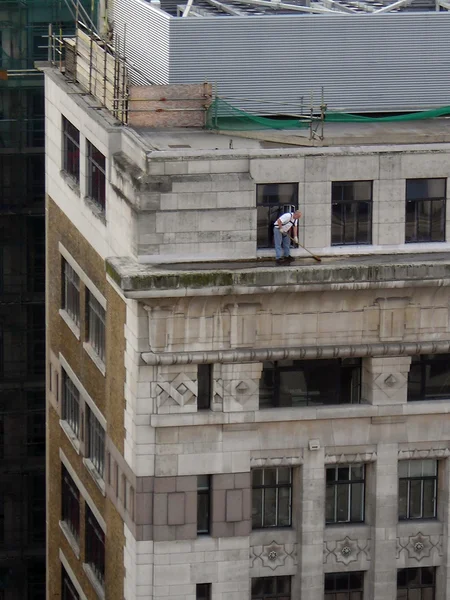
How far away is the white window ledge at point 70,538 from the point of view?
7931cm

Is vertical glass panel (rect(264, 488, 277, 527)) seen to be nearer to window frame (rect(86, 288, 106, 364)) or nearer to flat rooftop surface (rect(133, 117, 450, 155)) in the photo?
window frame (rect(86, 288, 106, 364))

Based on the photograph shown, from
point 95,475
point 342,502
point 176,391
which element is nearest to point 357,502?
point 342,502

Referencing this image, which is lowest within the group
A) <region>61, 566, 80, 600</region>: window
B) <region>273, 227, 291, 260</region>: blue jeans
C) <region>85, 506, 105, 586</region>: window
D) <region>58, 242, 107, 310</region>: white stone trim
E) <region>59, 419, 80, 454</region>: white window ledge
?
<region>61, 566, 80, 600</region>: window

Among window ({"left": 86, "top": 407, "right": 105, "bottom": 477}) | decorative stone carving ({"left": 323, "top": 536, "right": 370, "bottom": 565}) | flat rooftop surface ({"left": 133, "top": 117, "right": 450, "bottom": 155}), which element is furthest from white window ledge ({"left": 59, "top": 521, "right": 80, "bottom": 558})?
flat rooftop surface ({"left": 133, "top": 117, "right": 450, "bottom": 155})

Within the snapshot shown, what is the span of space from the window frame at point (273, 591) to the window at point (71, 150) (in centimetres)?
1693

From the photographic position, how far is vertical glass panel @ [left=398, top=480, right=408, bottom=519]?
228 feet

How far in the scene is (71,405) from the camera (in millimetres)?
79875

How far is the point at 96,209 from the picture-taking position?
7262cm

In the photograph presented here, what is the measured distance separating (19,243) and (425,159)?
34932mm

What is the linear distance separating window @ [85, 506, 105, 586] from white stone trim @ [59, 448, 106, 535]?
471 millimetres

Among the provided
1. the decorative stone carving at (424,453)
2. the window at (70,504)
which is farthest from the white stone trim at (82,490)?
the decorative stone carving at (424,453)

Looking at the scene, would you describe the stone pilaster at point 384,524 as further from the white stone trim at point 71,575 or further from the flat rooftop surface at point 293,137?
the white stone trim at point 71,575

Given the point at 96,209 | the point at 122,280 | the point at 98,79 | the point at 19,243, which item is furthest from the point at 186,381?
the point at 19,243

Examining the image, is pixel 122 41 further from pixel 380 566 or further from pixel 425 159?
pixel 380 566
